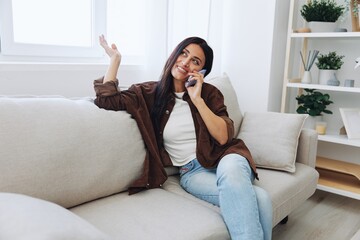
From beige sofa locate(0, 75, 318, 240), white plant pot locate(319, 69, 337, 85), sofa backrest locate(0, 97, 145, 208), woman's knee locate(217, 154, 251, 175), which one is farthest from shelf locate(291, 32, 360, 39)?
sofa backrest locate(0, 97, 145, 208)

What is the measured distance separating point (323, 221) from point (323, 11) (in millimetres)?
1418

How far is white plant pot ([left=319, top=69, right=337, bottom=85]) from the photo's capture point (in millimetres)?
2320

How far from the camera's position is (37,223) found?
0.69m

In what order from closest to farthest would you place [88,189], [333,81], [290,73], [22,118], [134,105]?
[22,118]
[88,189]
[134,105]
[333,81]
[290,73]

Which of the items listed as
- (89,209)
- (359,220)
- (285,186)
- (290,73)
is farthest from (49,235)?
(290,73)

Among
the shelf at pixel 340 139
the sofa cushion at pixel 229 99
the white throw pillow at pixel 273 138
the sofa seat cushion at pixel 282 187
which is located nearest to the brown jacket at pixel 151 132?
the sofa seat cushion at pixel 282 187

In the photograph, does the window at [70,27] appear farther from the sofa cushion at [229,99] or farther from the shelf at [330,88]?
the shelf at [330,88]

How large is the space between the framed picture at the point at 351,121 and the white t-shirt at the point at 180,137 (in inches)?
48.2

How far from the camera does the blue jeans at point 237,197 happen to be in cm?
119

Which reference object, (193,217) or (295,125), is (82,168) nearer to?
(193,217)

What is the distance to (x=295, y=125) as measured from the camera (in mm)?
1840

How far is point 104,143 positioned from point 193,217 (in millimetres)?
459

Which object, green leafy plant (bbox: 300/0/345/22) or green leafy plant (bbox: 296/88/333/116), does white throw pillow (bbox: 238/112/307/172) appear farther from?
green leafy plant (bbox: 300/0/345/22)

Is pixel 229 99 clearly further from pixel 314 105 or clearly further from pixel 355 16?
pixel 355 16
